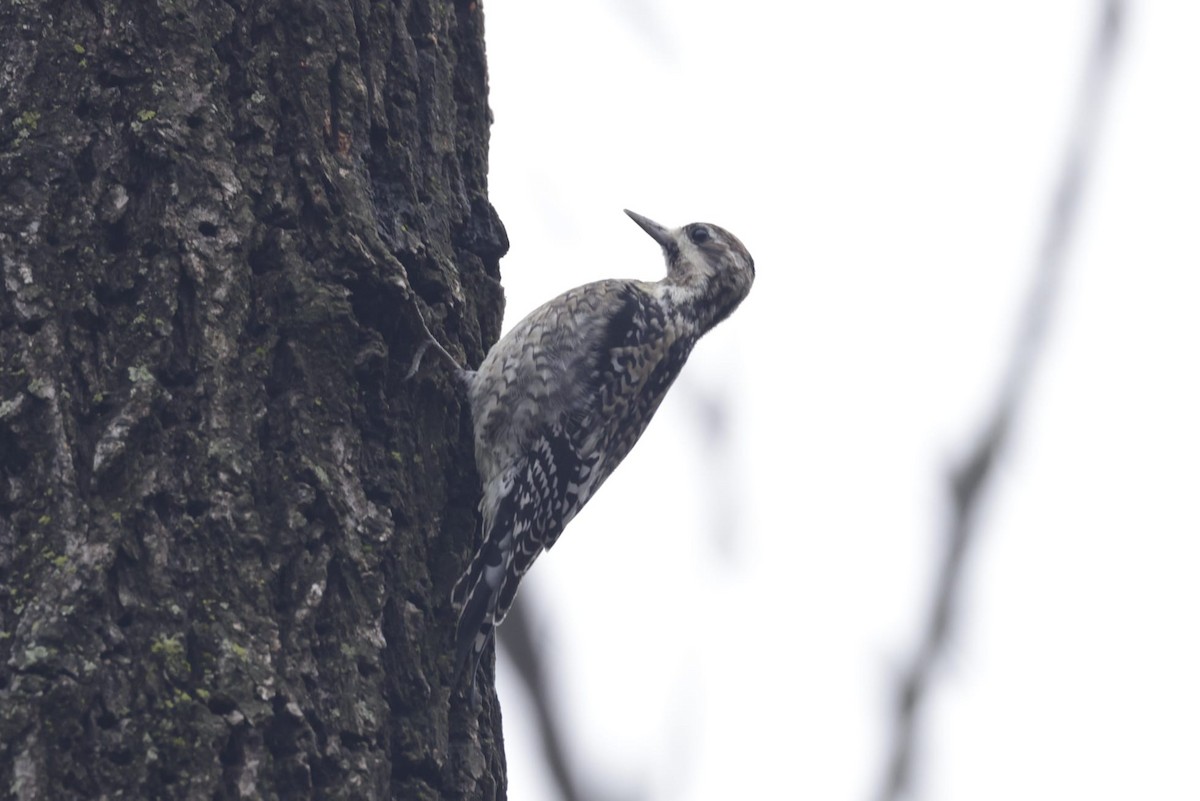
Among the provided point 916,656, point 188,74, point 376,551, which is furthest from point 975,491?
point 188,74

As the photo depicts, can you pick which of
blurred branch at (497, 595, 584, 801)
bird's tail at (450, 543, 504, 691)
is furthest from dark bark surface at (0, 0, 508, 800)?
blurred branch at (497, 595, 584, 801)

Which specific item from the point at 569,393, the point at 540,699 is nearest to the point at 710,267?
the point at 569,393

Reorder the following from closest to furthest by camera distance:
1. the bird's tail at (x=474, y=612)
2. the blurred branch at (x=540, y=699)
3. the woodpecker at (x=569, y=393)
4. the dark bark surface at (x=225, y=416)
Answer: the dark bark surface at (x=225, y=416), the bird's tail at (x=474, y=612), the woodpecker at (x=569, y=393), the blurred branch at (x=540, y=699)

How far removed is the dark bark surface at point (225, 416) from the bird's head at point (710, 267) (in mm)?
2320

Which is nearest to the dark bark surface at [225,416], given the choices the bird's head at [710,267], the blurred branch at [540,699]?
the blurred branch at [540,699]

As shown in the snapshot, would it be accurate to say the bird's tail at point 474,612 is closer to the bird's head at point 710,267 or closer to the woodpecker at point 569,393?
the woodpecker at point 569,393

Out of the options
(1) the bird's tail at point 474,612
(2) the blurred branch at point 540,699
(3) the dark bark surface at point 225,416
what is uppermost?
(3) the dark bark surface at point 225,416

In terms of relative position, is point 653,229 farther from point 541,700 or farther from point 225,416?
point 225,416

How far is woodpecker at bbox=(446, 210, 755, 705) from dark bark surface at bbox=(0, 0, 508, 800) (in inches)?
7.4

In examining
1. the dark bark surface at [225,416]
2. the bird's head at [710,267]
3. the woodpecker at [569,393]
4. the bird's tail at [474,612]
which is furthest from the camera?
the bird's head at [710,267]

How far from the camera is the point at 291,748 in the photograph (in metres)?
2.56

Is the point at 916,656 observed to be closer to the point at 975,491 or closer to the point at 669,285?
the point at 975,491

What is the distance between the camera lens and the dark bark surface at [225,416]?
96.1 inches

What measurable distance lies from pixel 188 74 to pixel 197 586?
4.25 ft
